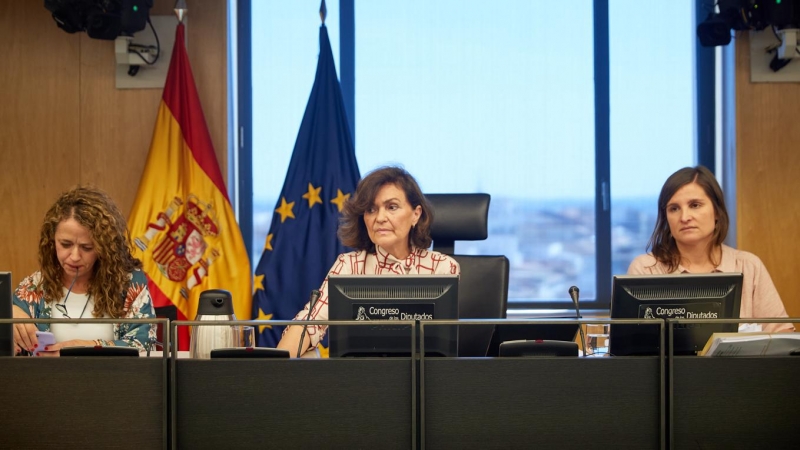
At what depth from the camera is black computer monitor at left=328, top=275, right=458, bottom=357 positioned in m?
2.18

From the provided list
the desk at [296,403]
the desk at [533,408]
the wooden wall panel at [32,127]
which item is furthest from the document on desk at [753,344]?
the wooden wall panel at [32,127]

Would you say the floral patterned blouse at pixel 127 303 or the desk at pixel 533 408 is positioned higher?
the floral patterned blouse at pixel 127 303

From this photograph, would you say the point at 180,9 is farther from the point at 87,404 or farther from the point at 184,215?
the point at 87,404

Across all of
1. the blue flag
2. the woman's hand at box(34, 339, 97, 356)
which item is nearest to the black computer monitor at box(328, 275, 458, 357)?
the woman's hand at box(34, 339, 97, 356)

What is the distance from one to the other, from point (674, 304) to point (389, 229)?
1.17m

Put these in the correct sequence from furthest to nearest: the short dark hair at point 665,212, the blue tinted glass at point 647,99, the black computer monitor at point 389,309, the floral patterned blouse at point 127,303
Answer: the blue tinted glass at point 647,99
the short dark hair at point 665,212
the floral patterned blouse at point 127,303
the black computer monitor at point 389,309

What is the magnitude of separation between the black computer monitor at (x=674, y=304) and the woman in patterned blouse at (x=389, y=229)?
976 millimetres

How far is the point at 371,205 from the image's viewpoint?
10.4 feet

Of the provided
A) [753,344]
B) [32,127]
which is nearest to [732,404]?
[753,344]

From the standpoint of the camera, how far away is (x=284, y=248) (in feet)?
14.6

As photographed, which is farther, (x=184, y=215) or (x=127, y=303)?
(x=184, y=215)

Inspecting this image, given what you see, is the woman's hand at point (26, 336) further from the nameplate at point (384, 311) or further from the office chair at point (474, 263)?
the office chair at point (474, 263)

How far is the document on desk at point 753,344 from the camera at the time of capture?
2078 millimetres

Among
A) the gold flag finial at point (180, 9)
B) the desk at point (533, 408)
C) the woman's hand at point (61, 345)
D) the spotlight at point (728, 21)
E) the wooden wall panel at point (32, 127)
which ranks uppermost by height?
the gold flag finial at point (180, 9)
